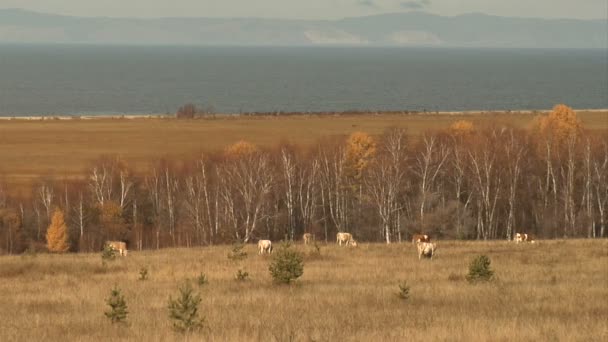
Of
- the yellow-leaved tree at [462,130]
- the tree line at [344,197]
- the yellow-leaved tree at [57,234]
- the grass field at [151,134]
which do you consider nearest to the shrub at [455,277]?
the tree line at [344,197]

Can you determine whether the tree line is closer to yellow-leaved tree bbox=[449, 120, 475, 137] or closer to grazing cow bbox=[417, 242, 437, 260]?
yellow-leaved tree bbox=[449, 120, 475, 137]

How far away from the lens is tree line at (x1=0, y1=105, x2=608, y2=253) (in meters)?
55.9

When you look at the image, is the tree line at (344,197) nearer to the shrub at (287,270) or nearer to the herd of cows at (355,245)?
the herd of cows at (355,245)

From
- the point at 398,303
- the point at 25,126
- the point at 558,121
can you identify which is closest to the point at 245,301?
the point at 398,303

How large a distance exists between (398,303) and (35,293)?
903 cm

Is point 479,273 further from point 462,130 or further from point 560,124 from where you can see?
point 560,124

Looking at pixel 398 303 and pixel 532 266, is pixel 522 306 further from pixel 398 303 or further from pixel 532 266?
pixel 532 266

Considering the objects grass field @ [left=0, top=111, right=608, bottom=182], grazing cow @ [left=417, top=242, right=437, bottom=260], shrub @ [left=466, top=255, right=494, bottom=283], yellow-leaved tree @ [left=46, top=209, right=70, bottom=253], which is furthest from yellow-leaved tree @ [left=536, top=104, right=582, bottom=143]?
shrub @ [left=466, top=255, right=494, bottom=283]

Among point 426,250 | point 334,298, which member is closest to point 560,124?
point 426,250

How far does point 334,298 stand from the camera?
20.8 metres

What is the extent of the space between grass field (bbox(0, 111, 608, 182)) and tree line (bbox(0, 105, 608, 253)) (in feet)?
61.7

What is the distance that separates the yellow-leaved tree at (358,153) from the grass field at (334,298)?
29.7 m

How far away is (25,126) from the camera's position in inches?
4811

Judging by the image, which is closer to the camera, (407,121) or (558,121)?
(558,121)
